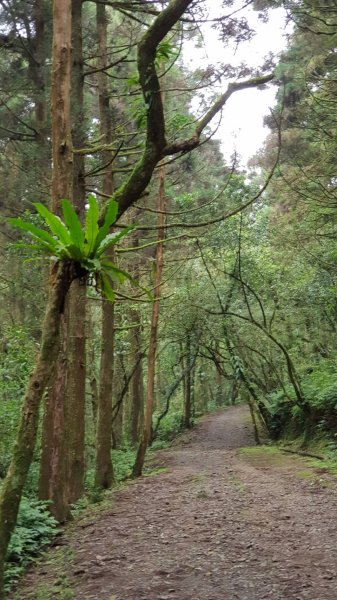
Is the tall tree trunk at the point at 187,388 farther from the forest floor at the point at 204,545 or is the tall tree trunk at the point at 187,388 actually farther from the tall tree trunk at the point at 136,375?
the forest floor at the point at 204,545

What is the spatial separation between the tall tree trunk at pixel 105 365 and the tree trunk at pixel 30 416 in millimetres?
6303

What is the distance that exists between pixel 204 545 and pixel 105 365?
5323 mm

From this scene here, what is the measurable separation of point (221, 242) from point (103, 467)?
1021 cm

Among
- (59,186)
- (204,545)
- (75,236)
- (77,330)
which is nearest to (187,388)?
(77,330)

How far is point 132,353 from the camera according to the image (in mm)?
18375

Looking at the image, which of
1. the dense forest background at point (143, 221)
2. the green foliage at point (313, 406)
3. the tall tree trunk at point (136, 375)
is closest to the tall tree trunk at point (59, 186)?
the dense forest background at point (143, 221)

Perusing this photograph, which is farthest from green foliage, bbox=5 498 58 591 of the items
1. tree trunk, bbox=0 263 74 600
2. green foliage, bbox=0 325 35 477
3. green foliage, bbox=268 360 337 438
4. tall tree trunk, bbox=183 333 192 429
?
tall tree trunk, bbox=183 333 192 429

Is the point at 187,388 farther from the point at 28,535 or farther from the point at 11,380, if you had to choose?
the point at 28,535

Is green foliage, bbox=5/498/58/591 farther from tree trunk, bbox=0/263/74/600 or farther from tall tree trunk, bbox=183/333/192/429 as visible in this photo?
tall tree trunk, bbox=183/333/192/429

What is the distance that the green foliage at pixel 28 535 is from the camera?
16.9 ft

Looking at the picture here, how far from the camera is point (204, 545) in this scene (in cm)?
582

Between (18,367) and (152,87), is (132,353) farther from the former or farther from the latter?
(152,87)

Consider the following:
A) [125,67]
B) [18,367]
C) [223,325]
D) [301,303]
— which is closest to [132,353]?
[223,325]

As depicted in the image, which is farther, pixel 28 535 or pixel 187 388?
pixel 187 388
